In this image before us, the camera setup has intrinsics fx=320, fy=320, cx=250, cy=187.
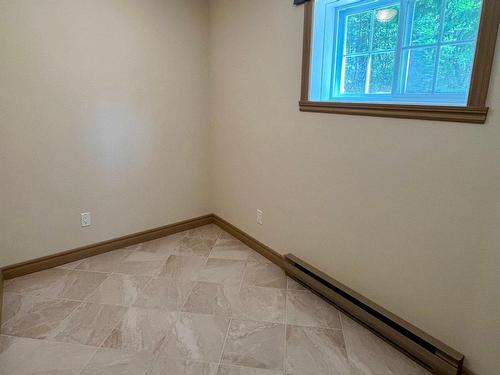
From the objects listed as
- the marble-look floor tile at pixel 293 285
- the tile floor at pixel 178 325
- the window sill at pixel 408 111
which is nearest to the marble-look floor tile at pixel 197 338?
the tile floor at pixel 178 325

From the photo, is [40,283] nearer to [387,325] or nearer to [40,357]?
[40,357]

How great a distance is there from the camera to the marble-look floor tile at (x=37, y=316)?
176 cm

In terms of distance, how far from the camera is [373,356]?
164 cm

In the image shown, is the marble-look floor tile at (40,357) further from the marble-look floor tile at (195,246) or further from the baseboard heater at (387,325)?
the baseboard heater at (387,325)

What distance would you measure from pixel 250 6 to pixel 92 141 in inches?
61.6

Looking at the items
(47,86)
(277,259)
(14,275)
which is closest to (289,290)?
(277,259)

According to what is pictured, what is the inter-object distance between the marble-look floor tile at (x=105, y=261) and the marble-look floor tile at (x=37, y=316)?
16.5 inches

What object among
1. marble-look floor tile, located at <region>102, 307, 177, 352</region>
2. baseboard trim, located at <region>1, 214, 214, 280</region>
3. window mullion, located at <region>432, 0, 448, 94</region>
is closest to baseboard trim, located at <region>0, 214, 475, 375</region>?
baseboard trim, located at <region>1, 214, 214, 280</region>

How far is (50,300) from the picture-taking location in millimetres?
2045

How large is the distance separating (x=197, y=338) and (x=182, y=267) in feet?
2.66

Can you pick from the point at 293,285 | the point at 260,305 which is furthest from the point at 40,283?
the point at 293,285

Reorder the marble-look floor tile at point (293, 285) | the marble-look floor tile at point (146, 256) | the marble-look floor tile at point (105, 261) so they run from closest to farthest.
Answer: the marble-look floor tile at point (293, 285), the marble-look floor tile at point (105, 261), the marble-look floor tile at point (146, 256)

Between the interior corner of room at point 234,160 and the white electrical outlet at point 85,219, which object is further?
the white electrical outlet at point 85,219

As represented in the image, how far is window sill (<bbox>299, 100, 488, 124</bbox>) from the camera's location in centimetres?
132
